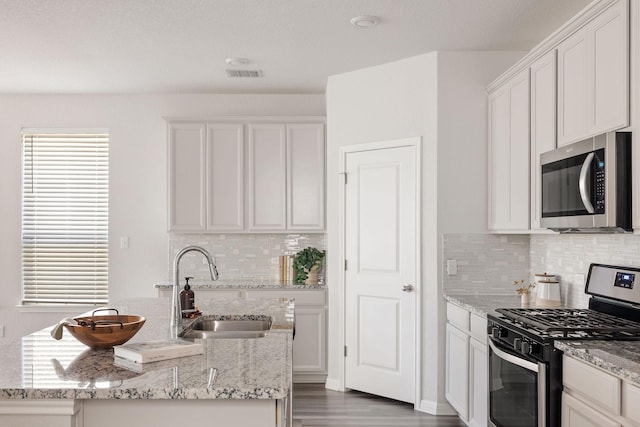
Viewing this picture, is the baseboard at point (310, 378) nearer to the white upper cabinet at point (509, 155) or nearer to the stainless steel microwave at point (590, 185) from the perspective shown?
the white upper cabinet at point (509, 155)

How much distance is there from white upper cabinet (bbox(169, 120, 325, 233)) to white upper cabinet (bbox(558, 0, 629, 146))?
2648mm

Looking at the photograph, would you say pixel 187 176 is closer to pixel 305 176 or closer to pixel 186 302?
pixel 305 176

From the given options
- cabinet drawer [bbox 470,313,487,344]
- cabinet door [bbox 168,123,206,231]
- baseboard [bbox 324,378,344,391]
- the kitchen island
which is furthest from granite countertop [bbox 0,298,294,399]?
cabinet door [bbox 168,123,206,231]

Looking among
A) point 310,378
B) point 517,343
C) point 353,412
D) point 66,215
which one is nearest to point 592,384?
point 517,343

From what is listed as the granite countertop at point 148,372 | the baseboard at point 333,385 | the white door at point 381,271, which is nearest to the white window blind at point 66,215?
the baseboard at point 333,385

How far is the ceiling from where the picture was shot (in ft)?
11.5

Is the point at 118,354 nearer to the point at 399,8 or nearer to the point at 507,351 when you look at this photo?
the point at 507,351

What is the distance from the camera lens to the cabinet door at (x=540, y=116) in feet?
10.8

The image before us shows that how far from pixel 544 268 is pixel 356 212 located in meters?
1.53

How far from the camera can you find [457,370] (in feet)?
13.0

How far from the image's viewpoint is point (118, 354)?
2.17m

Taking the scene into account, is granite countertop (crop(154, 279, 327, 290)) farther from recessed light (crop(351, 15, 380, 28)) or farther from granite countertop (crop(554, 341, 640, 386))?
granite countertop (crop(554, 341, 640, 386))

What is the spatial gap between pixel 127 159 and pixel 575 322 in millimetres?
4422

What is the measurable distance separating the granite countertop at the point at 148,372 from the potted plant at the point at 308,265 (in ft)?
8.77
